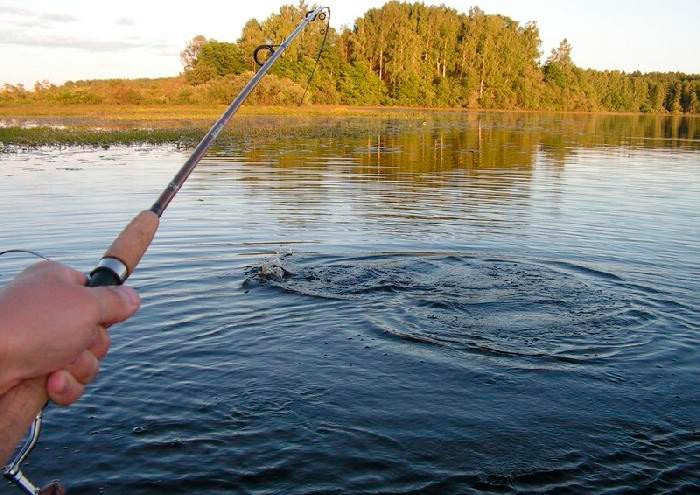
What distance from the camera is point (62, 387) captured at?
75.7 inches

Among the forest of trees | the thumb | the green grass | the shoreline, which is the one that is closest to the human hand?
the thumb

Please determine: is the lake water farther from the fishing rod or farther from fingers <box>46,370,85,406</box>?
fingers <box>46,370,85,406</box>

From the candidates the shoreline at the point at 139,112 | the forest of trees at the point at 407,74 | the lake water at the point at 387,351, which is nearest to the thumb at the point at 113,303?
the lake water at the point at 387,351

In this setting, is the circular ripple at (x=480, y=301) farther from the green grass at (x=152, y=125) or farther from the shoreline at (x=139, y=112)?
the shoreline at (x=139, y=112)

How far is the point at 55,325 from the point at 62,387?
239 millimetres

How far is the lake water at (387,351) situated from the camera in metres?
5.50

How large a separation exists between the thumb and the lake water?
3579 mm

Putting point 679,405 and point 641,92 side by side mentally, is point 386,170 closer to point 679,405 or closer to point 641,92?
point 679,405

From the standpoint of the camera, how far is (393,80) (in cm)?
11838

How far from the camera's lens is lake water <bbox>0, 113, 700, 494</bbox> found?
18.0 ft

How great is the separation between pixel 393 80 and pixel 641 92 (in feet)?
239

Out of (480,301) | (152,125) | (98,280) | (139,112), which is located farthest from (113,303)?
(139,112)

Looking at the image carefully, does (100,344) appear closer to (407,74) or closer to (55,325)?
(55,325)

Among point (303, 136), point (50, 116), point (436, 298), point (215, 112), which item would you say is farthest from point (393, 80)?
point (436, 298)
